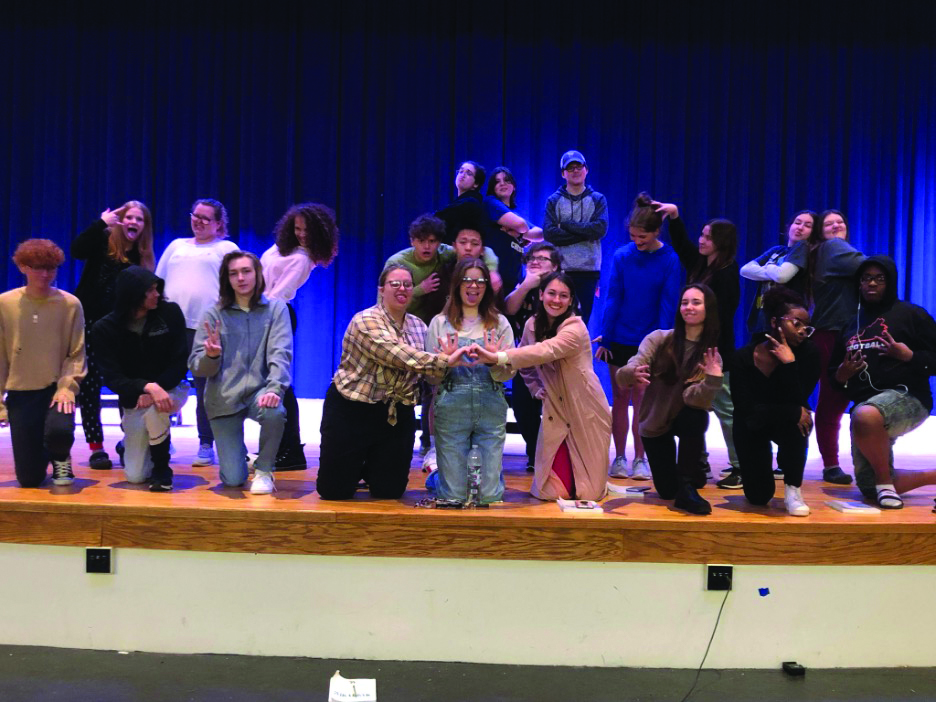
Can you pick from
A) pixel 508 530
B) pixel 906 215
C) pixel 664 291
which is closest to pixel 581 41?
pixel 906 215

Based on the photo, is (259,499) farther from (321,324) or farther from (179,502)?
(321,324)

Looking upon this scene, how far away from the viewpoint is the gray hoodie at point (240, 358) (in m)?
3.58

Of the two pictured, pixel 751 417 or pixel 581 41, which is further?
pixel 581 41

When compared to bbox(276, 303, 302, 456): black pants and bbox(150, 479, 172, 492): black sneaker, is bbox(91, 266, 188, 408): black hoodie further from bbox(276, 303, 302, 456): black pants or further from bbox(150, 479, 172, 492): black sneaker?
bbox(276, 303, 302, 456): black pants

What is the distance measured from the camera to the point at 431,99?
23.8 ft

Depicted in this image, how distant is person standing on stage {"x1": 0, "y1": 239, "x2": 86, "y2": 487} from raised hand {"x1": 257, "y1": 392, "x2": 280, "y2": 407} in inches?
31.1

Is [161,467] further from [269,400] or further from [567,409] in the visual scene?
[567,409]

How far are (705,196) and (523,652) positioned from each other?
16.5 feet

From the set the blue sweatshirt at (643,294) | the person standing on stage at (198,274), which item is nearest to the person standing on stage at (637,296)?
the blue sweatshirt at (643,294)

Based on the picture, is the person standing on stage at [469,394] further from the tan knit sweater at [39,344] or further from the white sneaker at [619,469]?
the tan knit sweater at [39,344]

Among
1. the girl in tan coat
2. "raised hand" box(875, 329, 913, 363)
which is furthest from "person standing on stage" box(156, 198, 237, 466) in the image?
"raised hand" box(875, 329, 913, 363)

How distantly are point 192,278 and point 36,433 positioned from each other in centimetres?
111

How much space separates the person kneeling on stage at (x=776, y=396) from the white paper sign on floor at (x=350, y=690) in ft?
5.35

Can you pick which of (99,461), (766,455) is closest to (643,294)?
Result: (766,455)
